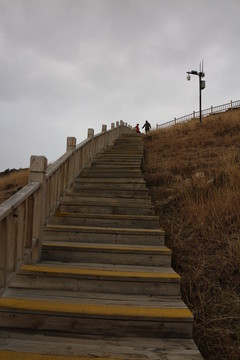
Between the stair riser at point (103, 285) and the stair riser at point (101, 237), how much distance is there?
0.95 metres

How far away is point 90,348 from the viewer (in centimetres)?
211

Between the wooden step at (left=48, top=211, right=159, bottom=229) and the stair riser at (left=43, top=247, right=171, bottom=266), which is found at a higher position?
the wooden step at (left=48, top=211, right=159, bottom=229)

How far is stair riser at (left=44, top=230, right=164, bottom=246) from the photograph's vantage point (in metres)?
3.75

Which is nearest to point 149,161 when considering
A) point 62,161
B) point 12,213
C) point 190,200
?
point 190,200

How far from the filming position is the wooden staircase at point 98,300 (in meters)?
2.13

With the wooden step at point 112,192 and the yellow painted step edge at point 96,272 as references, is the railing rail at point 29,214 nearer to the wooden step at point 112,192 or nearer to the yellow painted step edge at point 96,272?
the yellow painted step edge at point 96,272

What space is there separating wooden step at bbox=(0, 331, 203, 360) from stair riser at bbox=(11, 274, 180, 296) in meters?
0.54

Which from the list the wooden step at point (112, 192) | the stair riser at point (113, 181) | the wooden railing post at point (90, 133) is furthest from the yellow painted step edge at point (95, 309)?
the wooden railing post at point (90, 133)

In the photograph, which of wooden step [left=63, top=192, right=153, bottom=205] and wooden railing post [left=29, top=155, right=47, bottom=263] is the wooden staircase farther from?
wooden step [left=63, top=192, right=153, bottom=205]

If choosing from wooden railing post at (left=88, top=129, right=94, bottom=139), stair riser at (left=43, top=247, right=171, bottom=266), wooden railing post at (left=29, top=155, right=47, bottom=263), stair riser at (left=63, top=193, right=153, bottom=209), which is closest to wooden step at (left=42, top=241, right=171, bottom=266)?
stair riser at (left=43, top=247, right=171, bottom=266)

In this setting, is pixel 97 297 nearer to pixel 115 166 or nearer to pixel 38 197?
pixel 38 197

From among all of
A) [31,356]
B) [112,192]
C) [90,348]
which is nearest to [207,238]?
[112,192]

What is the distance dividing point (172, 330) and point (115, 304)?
1.85 ft

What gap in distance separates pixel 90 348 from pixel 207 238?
8.13 feet
